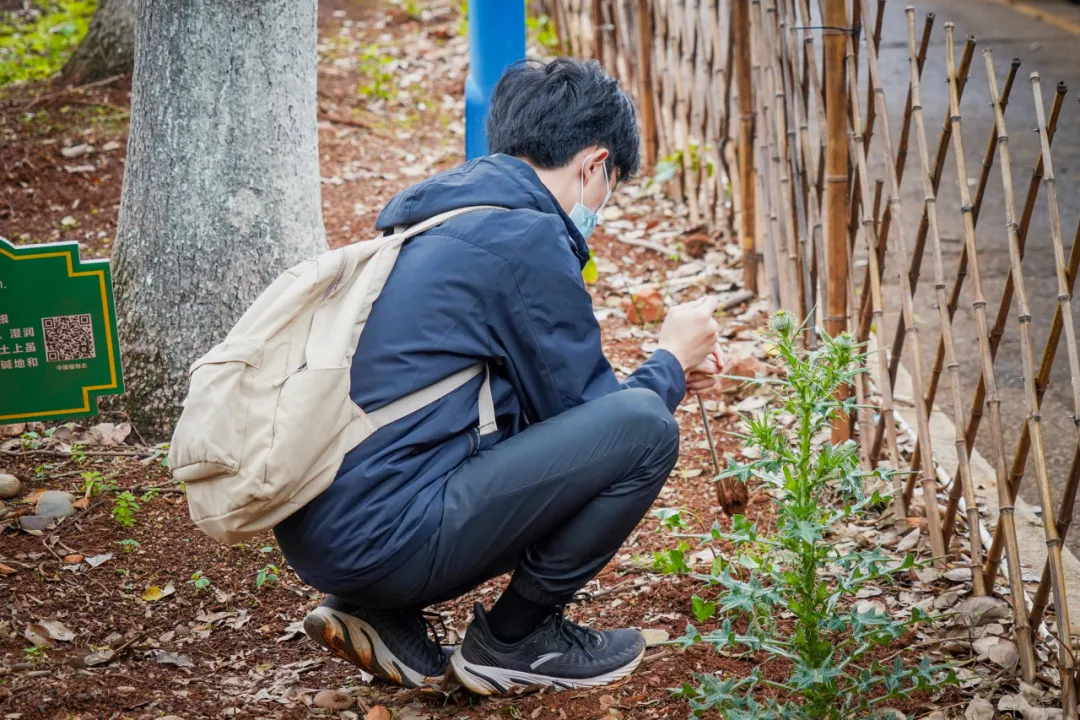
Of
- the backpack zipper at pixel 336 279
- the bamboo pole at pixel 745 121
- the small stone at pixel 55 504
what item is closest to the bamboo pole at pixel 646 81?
the bamboo pole at pixel 745 121

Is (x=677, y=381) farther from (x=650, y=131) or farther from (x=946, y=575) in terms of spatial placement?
(x=650, y=131)

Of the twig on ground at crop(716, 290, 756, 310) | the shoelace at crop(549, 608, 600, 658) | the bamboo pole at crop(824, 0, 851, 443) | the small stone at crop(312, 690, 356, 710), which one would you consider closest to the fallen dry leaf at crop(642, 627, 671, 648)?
the shoelace at crop(549, 608, 600, 658)

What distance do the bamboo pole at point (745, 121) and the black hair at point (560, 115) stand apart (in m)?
2.08

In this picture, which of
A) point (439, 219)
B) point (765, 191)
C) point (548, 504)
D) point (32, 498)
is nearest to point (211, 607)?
point (32, 498)

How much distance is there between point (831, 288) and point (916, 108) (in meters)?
0.74

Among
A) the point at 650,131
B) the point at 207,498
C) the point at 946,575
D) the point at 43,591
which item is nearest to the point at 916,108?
the point at 946,575

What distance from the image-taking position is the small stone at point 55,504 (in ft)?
9.84

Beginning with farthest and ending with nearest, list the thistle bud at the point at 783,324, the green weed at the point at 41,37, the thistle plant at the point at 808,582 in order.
A: the green weed at the point at 41,37 → the thistle bud at the point at 783,324 → the thistle plant at the point at 808,582

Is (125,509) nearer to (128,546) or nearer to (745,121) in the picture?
(128,546)

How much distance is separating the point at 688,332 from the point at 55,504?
1.87 metres

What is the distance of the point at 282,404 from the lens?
202 cm

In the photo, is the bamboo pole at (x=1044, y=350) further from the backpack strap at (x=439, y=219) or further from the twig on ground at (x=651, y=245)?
the twig on ground at (x=651, y=245)

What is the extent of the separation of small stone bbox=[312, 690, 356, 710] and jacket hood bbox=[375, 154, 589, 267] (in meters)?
1.06

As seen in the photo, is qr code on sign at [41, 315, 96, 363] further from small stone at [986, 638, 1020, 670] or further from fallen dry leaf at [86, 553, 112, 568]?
small stone at [986, 638, 1020, 670]
